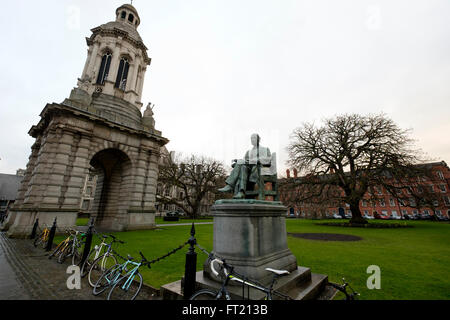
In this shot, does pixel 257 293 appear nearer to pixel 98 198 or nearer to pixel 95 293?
pixel 95 293

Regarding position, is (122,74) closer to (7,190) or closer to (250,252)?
(250,252)

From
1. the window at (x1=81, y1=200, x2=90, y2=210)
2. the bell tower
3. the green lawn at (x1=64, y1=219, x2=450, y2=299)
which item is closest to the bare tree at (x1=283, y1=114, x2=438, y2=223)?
the green lawn at (x1=64, y1=219, x2=450, y2=299)

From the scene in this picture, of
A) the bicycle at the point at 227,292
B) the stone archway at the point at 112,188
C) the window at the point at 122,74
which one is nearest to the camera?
the bicycle at the point at 227,292

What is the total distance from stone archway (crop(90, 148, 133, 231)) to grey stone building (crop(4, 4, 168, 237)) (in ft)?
0.26

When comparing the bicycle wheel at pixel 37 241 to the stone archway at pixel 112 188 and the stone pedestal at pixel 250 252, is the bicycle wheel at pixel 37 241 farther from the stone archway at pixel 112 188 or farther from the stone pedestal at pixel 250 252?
the stone pedestal at pixel 250 252

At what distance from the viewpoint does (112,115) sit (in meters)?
16.3

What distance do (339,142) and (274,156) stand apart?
64.6ft

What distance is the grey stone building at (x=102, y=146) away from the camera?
12492 mm

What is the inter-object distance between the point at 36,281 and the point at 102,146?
12.4m

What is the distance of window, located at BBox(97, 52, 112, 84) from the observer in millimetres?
18672

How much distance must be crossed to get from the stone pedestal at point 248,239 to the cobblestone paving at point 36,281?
6.33 ft

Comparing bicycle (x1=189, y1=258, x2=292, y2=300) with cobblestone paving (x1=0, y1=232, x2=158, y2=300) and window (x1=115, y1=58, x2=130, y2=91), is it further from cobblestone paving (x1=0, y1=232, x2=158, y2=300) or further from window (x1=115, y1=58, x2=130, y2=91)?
window (x1=115, y1=58, x2=130, y2=91)

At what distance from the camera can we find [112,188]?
1786 centimetres

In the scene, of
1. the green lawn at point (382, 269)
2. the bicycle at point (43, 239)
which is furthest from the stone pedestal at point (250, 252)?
the bicycle at point (43, 239)
